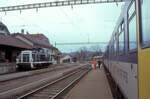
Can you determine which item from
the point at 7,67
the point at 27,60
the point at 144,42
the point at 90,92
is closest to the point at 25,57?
the point at 27,60

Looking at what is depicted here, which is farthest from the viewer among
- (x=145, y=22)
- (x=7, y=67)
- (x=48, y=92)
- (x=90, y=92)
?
(x=7, y=67)

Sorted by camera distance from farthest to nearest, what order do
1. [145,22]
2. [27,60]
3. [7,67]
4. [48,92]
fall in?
[27,60], [7,67], [48,92], [145,22]

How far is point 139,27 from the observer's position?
326 cm

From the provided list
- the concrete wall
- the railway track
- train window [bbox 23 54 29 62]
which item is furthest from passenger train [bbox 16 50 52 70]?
the railway track

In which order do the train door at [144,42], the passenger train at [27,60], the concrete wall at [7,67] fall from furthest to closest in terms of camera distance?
the passenger train at [27,60], the concrete wall at [7,67], the train door at [144,42]

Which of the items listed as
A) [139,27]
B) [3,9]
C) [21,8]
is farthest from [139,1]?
[3,9]

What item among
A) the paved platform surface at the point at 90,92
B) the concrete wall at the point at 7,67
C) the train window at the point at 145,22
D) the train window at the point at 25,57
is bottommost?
the paved platform surface at the point at 90,92

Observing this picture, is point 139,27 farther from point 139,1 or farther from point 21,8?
point 21,8

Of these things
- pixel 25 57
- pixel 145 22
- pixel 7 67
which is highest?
pixel 145 22

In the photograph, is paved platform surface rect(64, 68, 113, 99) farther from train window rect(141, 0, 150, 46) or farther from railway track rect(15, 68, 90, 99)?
train window rect(141, 0, 150, 46)

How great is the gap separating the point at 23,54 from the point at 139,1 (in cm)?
2517

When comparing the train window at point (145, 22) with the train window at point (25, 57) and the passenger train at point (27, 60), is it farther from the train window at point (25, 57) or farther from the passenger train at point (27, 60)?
the train window at point (25, 57)

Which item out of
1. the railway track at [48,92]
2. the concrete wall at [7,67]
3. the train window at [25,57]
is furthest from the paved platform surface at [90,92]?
the train window at [25,57]

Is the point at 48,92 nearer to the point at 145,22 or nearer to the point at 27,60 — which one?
the point at 145,22
